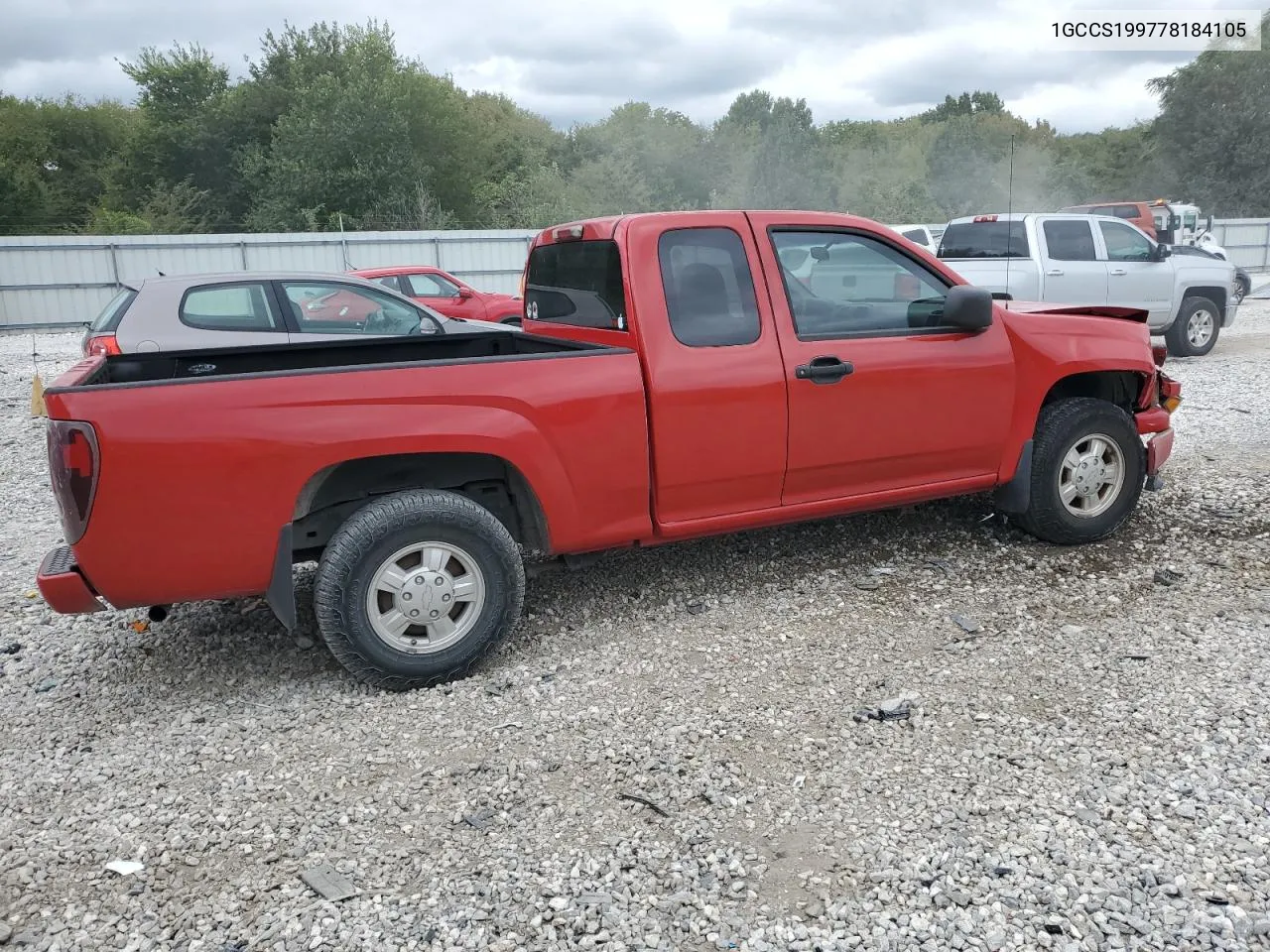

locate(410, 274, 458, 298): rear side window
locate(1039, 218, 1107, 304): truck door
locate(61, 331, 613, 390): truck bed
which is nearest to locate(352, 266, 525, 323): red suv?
locate(410, 274, 458, 298): rear side window

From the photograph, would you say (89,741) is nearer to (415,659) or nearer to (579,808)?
(415,659)

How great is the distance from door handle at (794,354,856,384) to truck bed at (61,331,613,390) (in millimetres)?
940

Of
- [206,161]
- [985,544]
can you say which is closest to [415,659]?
[985,544]

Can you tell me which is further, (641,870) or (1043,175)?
(1043,175)

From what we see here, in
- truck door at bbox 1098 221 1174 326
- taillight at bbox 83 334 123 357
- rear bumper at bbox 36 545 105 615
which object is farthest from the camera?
truck door at bbox 1098 221 1174 326

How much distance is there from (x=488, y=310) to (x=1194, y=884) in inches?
505

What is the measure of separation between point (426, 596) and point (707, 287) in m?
1.83

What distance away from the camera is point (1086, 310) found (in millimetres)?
5434

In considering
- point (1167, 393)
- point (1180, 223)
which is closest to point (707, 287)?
point (1167, 393)

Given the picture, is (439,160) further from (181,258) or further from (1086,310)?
(1086,310)

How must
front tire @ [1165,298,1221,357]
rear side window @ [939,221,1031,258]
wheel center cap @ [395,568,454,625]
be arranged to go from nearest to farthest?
wheel center cap @ [395,568,454,625] < rear side window @ [939,221,1031,258] < front tire @ [1165,298,1221,357]

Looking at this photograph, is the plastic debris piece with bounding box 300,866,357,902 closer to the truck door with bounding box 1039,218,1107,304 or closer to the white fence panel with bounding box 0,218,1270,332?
the truck door with bounding box 1039,218,1107,304

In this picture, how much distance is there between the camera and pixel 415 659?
4000 mm

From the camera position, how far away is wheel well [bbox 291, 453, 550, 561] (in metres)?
4.01
